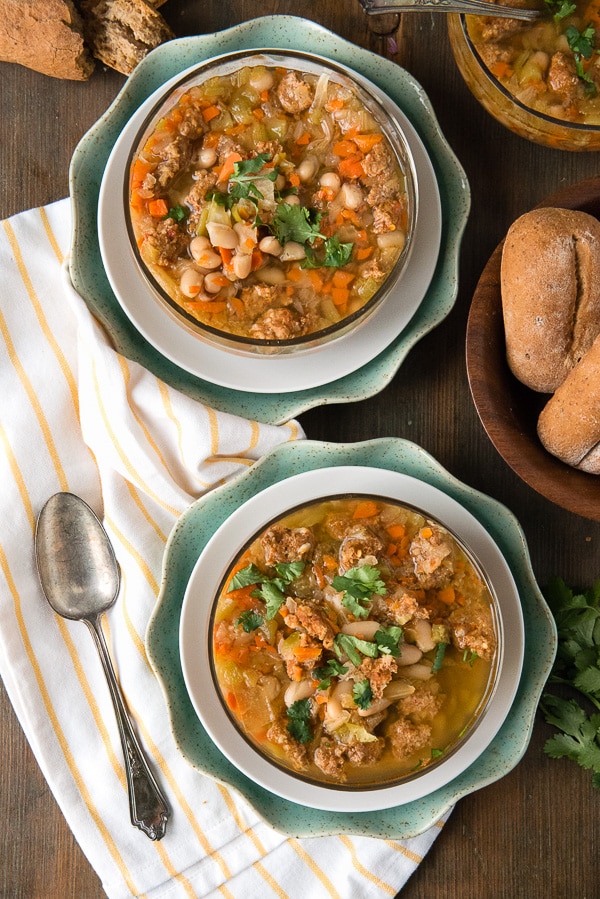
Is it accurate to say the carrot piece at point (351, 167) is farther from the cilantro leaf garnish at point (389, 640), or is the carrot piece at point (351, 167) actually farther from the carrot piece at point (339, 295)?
the cilantro leaf garnish at point (389, 640)

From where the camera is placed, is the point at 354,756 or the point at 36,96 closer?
the point at 354,756

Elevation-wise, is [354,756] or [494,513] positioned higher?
[494,513]

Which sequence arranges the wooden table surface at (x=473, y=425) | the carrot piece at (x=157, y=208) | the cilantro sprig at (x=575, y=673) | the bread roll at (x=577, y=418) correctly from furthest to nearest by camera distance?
1. the wooden table surface at (x=473, y=425)
2. the cilantro sprig at (x=575, y=673)
3. the carrot piece at (x=157, y=208)
4. the bread roll at (x=577, y=418)

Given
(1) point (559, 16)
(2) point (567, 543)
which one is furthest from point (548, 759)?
(1) point (559, 16)

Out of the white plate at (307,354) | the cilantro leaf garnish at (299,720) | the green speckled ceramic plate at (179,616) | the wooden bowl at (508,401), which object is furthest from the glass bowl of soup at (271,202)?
the cilantro leaf garnish at (299,720)

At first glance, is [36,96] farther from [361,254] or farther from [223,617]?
[223,617]

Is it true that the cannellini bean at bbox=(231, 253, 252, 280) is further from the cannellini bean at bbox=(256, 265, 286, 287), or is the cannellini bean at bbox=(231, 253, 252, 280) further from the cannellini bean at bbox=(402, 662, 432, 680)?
the cannellini bean at bbox=(402, 662, 432, 680)

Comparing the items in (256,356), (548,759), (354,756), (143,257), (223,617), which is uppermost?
(143,257)
